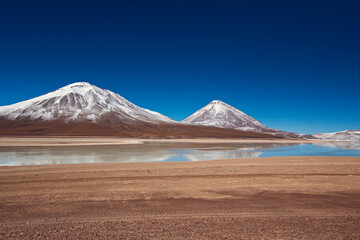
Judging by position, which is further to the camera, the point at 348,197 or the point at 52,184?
the point at 52,184

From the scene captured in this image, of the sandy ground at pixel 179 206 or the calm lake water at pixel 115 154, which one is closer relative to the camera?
the sandy ground at pixel 179 206

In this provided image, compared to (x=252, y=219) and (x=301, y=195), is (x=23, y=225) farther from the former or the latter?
(x=301, y=195)

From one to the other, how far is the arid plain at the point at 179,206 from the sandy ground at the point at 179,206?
0.03m

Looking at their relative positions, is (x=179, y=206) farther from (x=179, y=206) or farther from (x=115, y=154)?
(x=115, y=154)

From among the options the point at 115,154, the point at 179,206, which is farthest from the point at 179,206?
the point at 115,154

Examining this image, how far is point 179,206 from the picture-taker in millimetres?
9836

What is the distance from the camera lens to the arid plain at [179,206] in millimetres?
7449

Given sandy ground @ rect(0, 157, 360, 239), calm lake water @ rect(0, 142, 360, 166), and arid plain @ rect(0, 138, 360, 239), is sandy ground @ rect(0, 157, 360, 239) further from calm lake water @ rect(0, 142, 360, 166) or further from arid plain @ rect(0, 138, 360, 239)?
calm lake water @ rect(0, 142, 360, 166)

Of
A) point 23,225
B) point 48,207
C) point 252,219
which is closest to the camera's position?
point 23,225

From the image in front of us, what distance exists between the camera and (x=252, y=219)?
8.39m

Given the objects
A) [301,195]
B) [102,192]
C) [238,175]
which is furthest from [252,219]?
[238,175]

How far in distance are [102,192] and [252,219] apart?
6.51m

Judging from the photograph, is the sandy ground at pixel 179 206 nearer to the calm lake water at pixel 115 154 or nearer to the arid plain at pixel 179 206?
the arid plain at pixel 179 206

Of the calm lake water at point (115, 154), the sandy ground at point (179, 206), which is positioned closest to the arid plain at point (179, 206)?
the sandy ground at point (179, 206)
